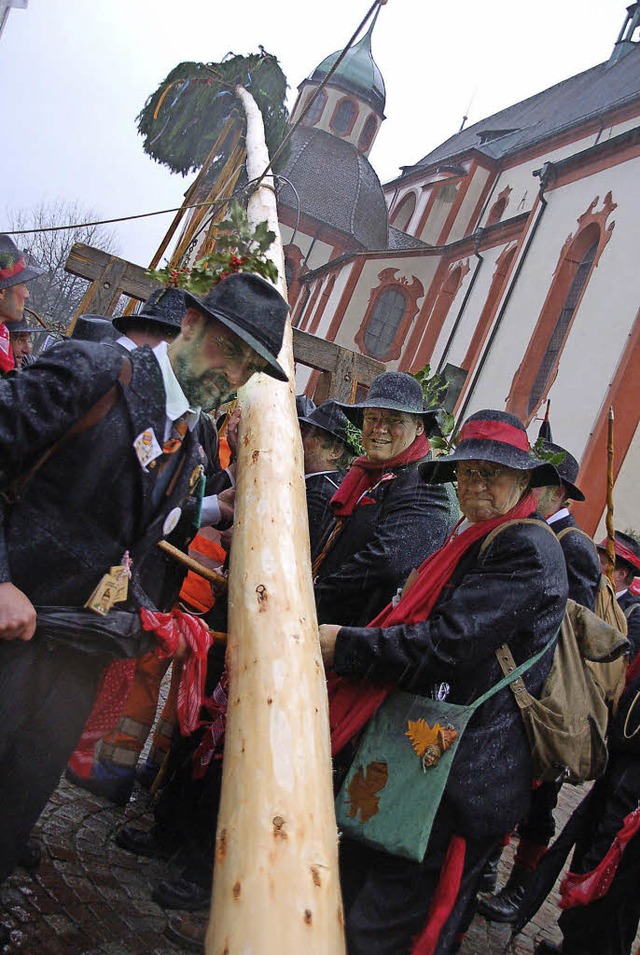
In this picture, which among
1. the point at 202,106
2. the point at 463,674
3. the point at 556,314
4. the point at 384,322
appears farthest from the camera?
the point at 384,322

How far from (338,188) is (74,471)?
130ft

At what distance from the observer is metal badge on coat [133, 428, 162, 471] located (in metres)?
2.54

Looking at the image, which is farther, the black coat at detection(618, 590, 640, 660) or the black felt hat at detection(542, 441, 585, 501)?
the black coat at detection(618, 590, 640, 660)

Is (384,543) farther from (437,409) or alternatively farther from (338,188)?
(338,188)

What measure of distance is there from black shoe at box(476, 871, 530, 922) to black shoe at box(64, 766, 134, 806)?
6.41 ft

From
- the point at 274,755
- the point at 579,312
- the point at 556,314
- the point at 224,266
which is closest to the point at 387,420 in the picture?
the point at 224,266

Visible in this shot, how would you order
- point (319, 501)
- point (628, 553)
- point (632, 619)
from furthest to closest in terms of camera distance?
point (628, 553), point (632, 619), point (319, 501)

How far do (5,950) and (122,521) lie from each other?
137 centimetres

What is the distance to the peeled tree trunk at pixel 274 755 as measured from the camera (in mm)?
1801

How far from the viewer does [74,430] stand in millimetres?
2465

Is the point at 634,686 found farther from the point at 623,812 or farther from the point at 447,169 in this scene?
the point at 447,169

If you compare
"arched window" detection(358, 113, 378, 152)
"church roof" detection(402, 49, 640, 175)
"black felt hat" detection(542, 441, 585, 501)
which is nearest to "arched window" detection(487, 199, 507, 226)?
"church roof" detection(402, 49, 640, 175)

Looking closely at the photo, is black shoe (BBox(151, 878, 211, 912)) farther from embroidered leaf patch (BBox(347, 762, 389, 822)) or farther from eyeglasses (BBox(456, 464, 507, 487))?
eyeglasses (BBox(456, 464, 507, 487))

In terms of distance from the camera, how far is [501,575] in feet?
9.67
